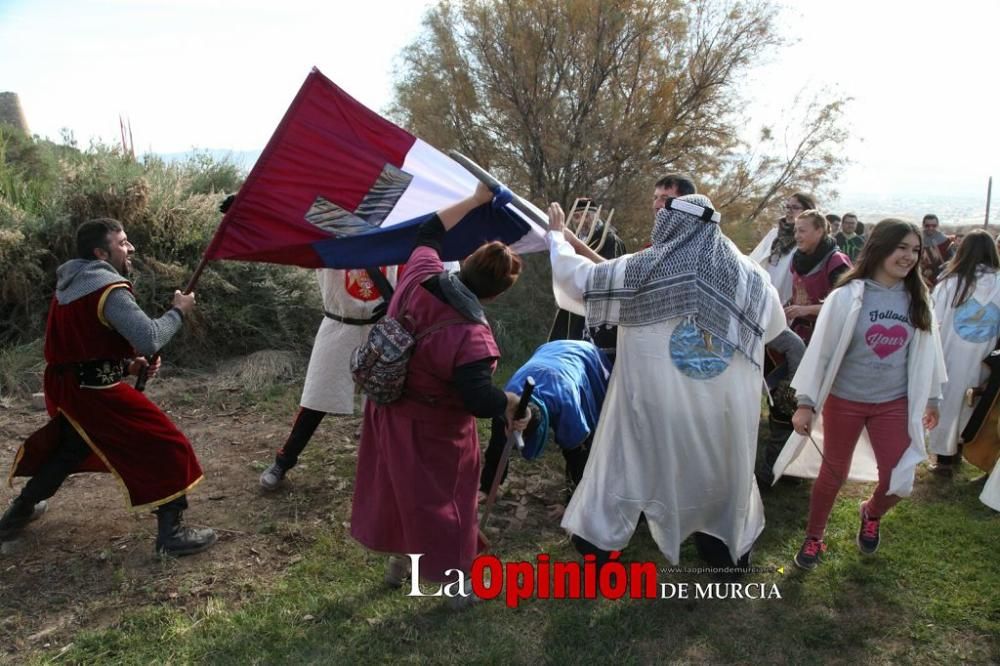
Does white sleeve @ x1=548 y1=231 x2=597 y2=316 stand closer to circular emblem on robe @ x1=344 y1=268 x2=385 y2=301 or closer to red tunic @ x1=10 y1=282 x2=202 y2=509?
circular emblem on robe @ x1=344 y1=268 x2=385 y2=301

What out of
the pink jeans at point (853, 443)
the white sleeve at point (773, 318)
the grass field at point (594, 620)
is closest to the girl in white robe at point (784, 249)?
the pink jeans at point (853, 443)

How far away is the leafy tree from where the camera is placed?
8008 mm

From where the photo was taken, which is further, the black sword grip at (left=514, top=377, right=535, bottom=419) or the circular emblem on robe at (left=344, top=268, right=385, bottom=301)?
the circular emblem on robe at (left=344, top=268, right=385, bottom=301)

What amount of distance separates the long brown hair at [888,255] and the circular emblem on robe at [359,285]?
2895mm

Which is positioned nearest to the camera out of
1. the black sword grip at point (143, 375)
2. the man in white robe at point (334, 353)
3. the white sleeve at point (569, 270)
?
the white sleeve at point (569, 270)

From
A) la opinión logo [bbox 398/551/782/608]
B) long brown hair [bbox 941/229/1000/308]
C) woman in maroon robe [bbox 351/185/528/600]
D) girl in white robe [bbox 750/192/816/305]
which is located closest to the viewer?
woman in maroon robe [bbox 351/185/528/600]

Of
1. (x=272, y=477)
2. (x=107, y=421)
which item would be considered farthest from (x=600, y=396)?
(x=107, y=421)

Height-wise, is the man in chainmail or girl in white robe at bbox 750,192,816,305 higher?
girl in white robe at bbox 750,192,816,305

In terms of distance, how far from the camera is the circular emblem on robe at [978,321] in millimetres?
5219

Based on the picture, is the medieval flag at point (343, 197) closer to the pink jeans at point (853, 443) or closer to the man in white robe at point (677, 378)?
the man in white robe at point (677, 378)

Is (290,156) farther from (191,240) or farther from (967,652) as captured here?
(191,240)

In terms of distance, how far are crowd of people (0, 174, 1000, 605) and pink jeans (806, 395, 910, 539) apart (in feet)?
0.03

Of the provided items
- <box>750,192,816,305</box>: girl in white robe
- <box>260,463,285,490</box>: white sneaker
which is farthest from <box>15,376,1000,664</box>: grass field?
<box>750,192,816,305</box>: girl in white robe

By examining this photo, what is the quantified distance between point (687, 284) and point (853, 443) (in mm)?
1436
